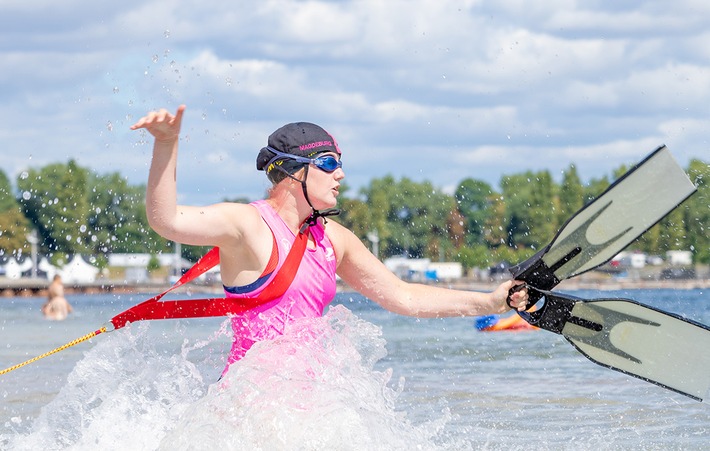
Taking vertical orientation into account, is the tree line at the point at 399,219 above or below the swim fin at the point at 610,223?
below

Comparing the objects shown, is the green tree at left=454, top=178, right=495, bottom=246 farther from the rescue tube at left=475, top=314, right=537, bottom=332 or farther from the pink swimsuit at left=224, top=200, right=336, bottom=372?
the pink swimsuit at left=224, top=200, right=336, bottom=372

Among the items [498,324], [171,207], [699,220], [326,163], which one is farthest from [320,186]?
[699,220]

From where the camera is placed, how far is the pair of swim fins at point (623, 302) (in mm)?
5004

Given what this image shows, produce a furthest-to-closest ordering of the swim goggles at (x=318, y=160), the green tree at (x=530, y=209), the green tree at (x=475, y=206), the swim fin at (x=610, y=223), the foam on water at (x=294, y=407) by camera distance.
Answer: the green tree at (x=475, y=206)
the green tree at (x=530, y=209)
the swim fin at (x=610, y=223)
the swim goggles at (x=318, y=160)
the foam on water at (x=294, y=407)

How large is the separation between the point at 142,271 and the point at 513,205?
148ft

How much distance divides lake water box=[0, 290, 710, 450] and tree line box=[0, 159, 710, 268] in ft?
224

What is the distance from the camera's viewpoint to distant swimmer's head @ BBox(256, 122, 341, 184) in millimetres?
4715

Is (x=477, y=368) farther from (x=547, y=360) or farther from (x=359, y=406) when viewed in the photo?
(x=359, y=406)

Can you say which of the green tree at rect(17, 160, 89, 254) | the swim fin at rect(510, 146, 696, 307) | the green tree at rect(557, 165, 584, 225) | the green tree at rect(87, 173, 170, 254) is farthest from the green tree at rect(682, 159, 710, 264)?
the green tree at rect(17, 160, 89, 254)

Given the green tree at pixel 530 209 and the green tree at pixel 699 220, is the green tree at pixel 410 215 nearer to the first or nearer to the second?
the green tree at pixel 530 209

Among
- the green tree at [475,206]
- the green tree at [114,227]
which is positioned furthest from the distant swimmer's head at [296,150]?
the green tree at [475,206]

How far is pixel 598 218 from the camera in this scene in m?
5.13

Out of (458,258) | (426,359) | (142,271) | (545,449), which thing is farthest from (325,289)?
(458,258)

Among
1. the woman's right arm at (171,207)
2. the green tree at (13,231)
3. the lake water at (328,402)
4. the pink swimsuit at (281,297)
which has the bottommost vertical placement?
the green tree at (13,231)
